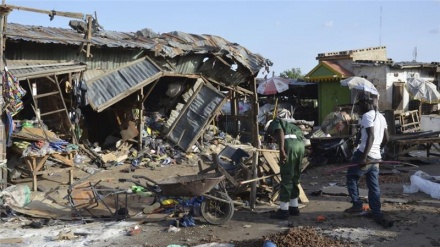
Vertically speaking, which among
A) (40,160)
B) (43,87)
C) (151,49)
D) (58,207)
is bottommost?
(58,207)

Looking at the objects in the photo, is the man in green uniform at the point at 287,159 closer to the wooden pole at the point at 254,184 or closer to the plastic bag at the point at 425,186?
the wooden pole at the point at 254,184

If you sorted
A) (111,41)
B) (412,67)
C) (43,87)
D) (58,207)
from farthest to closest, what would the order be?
1. (412,67)
2. (111,41)
3. (43,87)
4. (58,207)

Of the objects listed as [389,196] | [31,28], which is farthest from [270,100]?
[389,196]

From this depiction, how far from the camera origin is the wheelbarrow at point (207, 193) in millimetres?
7207

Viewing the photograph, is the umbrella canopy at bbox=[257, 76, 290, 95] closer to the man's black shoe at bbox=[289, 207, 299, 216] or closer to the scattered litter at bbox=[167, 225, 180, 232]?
the man's black shoe at bbox=[289, 207, 299, 216]

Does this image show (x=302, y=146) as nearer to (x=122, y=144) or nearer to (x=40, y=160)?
(x=40, y=160)

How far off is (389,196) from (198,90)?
9517 mm

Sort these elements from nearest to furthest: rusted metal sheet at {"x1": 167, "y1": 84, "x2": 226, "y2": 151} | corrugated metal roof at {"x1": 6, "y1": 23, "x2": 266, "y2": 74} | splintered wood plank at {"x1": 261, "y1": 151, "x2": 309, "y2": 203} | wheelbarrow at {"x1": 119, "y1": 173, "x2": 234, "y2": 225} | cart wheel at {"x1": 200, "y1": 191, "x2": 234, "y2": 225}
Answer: wheelbarrow at {"x1": 119, "y1": 173, "x2": 234, "y2": 225}
cart wheel at {"x1": 200, "y1": 191, "x2": 234, "y2": 225}
splintered wood plank at {"x1": 261, "y1": 151, "x2": 309, "y2": 203}
corrugated metal roof at {"x1": 6, "y1": 23, "x2": 266, "y2": 74}
rusted metal sheet at {"x1": 167, "y1": 84, "x2": 226, "y2": 151}

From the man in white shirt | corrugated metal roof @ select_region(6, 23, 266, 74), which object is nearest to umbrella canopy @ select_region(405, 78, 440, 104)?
corrugated metal roof @ select_region(6, 23, 266, 74)

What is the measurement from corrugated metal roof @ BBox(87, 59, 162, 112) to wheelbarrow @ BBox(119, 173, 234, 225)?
6648 millimetres

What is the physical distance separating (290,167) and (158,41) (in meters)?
10.1

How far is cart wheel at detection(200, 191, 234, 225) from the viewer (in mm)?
7609

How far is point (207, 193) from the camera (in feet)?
24.9

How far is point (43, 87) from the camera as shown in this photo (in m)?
13.5
